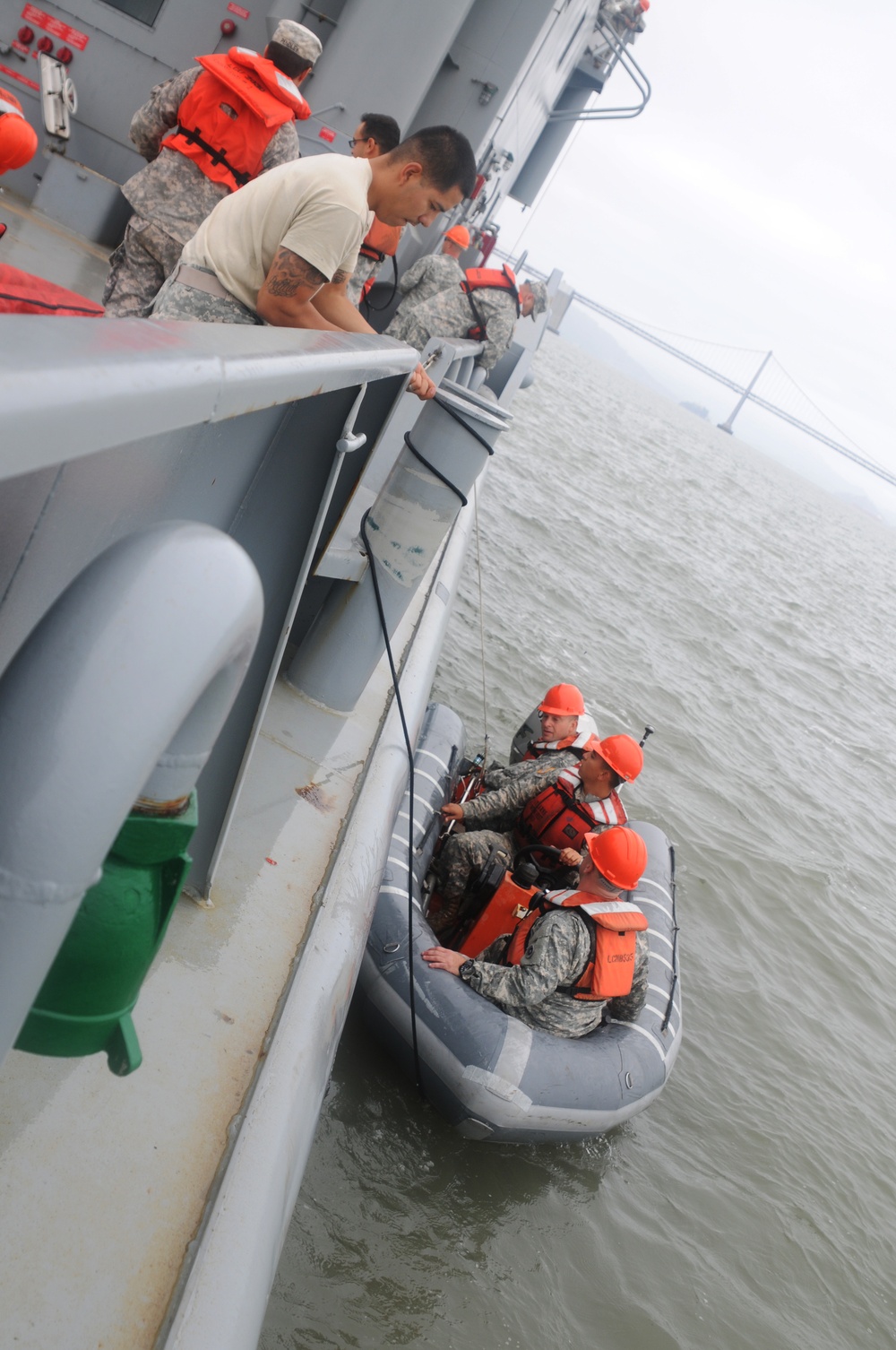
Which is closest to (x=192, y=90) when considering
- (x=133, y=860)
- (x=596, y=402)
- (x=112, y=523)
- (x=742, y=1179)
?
(x=112, y=523)

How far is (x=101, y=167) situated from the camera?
7121 millimetres

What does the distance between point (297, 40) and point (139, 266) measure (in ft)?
5.23

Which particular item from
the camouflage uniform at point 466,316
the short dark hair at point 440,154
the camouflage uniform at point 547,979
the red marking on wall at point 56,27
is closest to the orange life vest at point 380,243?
the camouflage uniform at point 466,316

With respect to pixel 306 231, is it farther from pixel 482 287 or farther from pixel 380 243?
pixel 482 287

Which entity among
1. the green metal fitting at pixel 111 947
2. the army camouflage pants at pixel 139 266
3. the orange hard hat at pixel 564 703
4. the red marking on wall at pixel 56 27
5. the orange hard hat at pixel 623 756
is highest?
the red marking on wall at pixel 56 27

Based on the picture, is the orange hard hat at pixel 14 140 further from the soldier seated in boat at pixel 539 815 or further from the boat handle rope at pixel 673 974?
the boat handle rope at pixel 673 974

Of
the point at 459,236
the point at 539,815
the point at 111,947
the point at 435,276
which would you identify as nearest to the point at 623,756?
the point at 539,815

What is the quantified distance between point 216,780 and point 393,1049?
245 cm

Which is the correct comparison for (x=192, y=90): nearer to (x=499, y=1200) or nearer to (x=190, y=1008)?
(x=190, y=1008)

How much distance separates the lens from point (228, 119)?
13.7 feet

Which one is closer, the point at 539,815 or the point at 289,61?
the point at 289,61

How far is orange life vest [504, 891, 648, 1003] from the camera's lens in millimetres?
4332

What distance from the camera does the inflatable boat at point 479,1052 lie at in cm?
412

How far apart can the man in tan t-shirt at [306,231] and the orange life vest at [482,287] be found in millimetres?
3814
